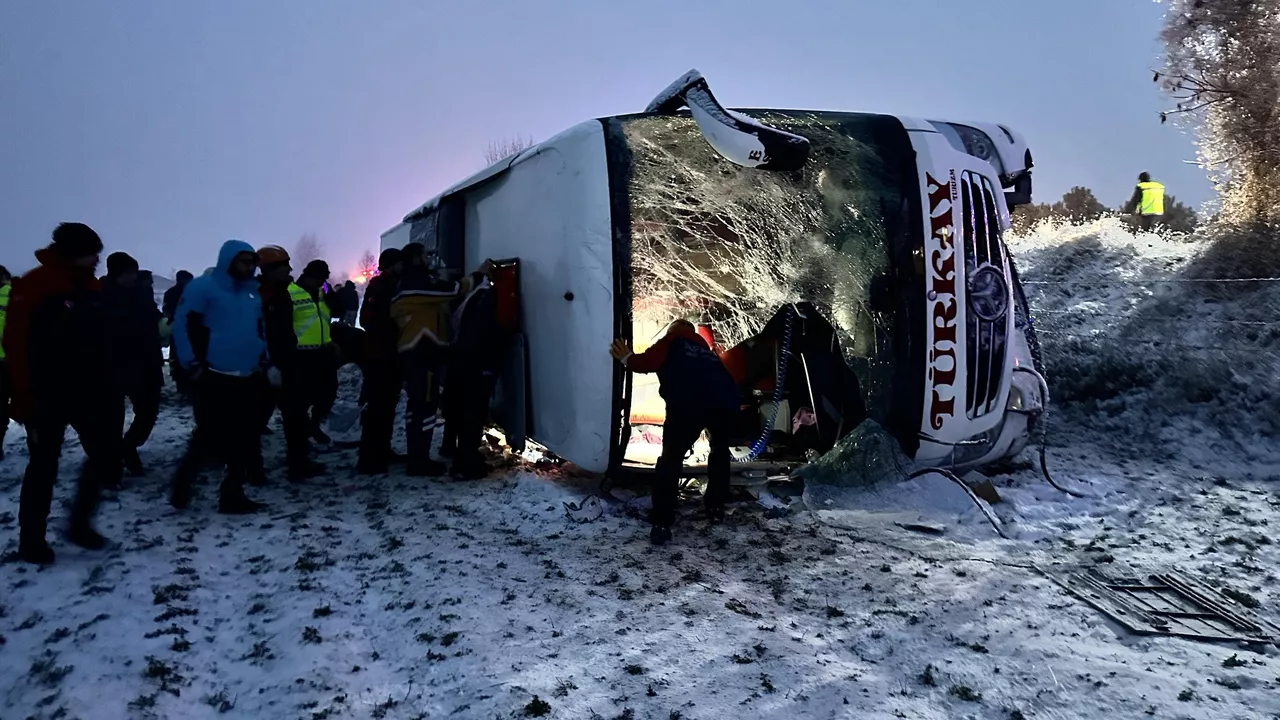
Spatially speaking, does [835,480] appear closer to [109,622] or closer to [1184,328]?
[109,622]

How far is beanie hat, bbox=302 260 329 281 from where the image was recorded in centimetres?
632

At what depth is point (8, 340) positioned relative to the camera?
12.3 ft

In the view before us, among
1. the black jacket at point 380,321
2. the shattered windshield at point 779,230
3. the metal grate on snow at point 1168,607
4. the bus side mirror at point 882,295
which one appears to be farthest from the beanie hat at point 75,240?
the metal grate on snow at point 1168,607

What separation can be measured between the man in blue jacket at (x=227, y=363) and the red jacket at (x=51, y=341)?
0.75 meters

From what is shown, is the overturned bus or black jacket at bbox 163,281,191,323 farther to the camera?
black jacket at bbox 163,281,191,323

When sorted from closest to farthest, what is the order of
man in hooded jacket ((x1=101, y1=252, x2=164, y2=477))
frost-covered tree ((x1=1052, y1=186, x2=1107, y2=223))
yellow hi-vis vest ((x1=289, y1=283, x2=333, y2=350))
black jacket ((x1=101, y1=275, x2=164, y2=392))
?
black jacket ((x1=101, y1=275, x2=164, y2=392)) < man in hooded jacket ((x1=101, y1=252, x2=164, y2=477)) < yellow hi-vis vest ((x1=289, y1=283, x2=333, y2=350)) < frost-covered tree ((x1=1052, y1=186, x2=1107, y2=223))

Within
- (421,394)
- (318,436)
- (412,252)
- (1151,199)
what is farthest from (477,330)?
(1151,199)

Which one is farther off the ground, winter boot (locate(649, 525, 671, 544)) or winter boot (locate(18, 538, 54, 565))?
winter boot (locate(18, 538, 54, 565))

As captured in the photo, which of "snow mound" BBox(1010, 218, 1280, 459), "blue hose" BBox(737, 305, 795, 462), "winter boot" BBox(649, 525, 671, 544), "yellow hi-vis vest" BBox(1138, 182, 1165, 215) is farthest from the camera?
"yellow hi-vis vest" BBox(1138, 182, 1165, 215)

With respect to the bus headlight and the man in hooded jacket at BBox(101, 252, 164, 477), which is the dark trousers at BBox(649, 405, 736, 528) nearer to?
the bus headlight

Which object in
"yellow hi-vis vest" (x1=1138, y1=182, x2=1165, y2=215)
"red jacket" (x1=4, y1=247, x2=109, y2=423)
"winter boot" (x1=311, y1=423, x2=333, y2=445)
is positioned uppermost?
"yellow hi-vis vest" (x1=1138, y1=182, x2=1165, y2=215)

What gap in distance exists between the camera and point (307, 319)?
6.14m

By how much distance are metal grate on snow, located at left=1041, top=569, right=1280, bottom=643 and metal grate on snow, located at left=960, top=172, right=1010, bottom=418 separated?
1.97 meters

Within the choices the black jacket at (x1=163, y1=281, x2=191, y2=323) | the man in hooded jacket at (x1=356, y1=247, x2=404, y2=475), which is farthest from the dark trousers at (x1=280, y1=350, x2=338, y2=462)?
the black jacket at (x1=163, y1=281, x2=191, y2=323)
